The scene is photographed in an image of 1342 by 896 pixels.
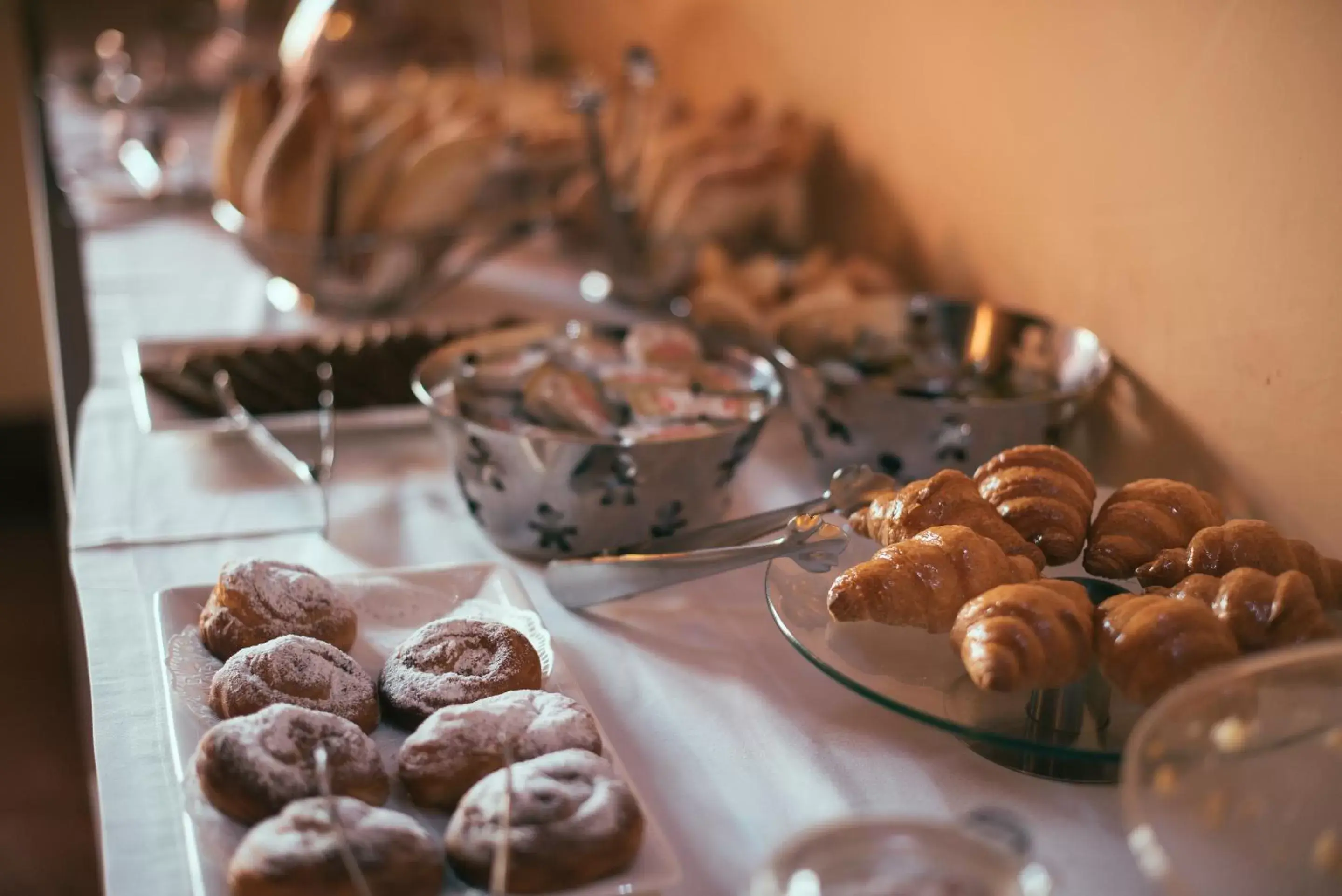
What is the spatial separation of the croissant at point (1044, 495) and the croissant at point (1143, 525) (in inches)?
0.4

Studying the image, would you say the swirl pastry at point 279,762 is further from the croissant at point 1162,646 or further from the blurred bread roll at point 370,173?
the blurred bread roll at point 370,173

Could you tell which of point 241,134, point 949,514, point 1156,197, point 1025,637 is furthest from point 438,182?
point 1025,637

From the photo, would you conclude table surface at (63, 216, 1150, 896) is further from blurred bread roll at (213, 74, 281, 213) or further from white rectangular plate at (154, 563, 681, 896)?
blurred bread roll at (213, 74, 281, 213)

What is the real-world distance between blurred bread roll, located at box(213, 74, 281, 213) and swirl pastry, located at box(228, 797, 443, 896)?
933mm

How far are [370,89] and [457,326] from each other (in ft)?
2.14

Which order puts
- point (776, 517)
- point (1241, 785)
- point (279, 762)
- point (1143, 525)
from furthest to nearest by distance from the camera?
point (776, 517) < point (1143, 525) < point (279, 762) < point (1241, 785)

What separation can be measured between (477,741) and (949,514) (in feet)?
0.80

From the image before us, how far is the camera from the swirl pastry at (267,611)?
2.11ft

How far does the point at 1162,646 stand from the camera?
52 cm

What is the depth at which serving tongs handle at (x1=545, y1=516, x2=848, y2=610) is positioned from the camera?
67cm

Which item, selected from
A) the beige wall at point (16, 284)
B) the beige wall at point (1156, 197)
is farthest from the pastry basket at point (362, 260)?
the beige wall at point (16, 284)

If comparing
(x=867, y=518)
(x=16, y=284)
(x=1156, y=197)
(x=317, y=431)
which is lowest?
(x=16, y=284)

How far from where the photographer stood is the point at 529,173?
138cm

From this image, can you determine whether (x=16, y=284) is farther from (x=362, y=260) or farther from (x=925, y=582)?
(x=925, y=582)
